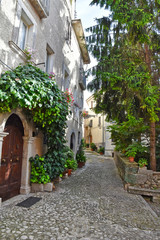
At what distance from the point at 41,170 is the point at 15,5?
4.53 metres

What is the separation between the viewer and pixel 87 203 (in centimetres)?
425

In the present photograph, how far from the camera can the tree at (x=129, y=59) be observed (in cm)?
522

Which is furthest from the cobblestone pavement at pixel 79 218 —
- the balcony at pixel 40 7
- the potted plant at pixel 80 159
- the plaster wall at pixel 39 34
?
the balcony at pixel 40 7

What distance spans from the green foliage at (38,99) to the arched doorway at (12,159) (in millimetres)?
484

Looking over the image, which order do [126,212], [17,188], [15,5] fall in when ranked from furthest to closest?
[17,188]
[15,5]
[126,212]

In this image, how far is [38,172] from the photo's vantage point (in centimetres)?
492

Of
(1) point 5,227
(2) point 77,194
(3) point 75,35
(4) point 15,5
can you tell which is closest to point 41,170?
(2) point 77,194

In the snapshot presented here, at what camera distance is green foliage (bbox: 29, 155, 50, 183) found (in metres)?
4.83

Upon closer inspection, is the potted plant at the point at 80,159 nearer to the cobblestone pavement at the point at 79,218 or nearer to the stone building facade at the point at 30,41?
the stone building facade at the point at 30,41

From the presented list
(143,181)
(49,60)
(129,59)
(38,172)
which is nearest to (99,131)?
(129,59)

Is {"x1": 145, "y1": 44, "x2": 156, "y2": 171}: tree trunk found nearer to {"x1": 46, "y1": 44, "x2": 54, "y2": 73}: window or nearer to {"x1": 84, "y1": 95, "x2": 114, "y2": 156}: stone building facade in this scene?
{"x1": 46, "y1": 44, "x2": 54, "y2": 73}: window

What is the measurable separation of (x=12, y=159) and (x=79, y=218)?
232 cm

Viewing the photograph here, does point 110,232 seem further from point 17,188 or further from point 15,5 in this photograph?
point 15,5

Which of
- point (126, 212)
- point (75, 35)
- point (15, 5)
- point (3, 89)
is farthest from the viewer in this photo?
point (75, 35)
